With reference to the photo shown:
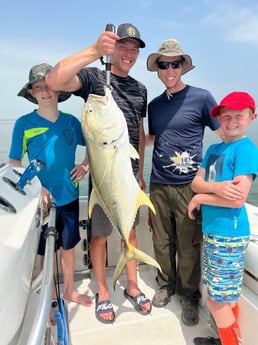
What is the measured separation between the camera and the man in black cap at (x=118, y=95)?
239 centimetres

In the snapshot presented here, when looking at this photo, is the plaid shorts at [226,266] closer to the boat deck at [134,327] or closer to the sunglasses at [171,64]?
the boat deck at [134,327]

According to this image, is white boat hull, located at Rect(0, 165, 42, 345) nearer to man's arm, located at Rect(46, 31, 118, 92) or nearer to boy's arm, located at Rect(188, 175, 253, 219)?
man's arm, located at Rect(46, 31, 118, 92)

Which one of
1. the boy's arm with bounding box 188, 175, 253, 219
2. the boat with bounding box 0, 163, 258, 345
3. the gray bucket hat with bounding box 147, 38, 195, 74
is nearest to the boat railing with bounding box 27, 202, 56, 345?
the boat with bounding box 0, 163, 258, 345

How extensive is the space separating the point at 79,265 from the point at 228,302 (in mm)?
1721

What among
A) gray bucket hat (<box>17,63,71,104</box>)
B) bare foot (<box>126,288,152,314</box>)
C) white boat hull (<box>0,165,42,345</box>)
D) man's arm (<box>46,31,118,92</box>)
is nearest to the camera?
white boat hull (<box>0,165,42,345</box>)

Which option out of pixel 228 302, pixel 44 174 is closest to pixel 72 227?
pixel 44 174

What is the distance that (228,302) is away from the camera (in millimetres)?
2076

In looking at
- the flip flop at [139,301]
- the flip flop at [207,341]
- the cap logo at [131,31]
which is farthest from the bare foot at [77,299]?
the cap logo at [131,31]

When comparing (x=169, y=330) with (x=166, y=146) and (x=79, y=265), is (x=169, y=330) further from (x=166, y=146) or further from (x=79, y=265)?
(x=166, y=146)

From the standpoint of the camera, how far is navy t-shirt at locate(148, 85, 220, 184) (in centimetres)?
260

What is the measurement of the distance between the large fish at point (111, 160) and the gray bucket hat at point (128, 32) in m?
0.74

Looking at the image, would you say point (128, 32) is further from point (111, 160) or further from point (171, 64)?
point (111, 160)

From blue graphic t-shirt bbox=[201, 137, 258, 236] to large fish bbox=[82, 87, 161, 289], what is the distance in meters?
0.46

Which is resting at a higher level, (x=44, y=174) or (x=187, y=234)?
(x=44, y=174)
